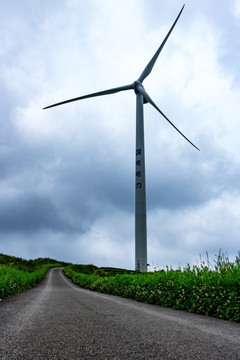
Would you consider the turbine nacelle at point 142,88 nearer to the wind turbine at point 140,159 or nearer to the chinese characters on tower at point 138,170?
the wind turbine at point 140,159

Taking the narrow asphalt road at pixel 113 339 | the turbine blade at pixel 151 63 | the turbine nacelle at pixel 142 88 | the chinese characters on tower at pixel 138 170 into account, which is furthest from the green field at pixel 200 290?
the turbine blade at pixel 151 63

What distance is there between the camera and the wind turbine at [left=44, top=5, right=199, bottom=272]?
21.9m

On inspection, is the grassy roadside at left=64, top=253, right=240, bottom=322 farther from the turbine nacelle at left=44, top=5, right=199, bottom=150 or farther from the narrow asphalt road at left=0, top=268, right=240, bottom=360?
the turbine nacelle at left=44, top=5, right=199, bottom=150

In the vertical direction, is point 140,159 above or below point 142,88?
below

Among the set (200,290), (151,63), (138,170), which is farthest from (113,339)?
(151,63)

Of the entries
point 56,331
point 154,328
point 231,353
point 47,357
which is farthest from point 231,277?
point 47,357

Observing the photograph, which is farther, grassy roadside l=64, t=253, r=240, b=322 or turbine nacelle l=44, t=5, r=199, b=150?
turbine nacelle l=44, t=5, r=199, b=150

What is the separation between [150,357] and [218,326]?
2.95 m

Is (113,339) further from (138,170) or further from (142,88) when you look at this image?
(142,88)

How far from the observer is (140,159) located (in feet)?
78.7

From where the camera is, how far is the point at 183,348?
11.7 feet

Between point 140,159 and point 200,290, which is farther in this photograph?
point 140,159

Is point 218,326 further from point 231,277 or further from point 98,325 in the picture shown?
point 98,325

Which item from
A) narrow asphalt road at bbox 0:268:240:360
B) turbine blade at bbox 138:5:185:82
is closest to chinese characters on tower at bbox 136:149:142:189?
turbine blade at bbox 138:5:185:82
